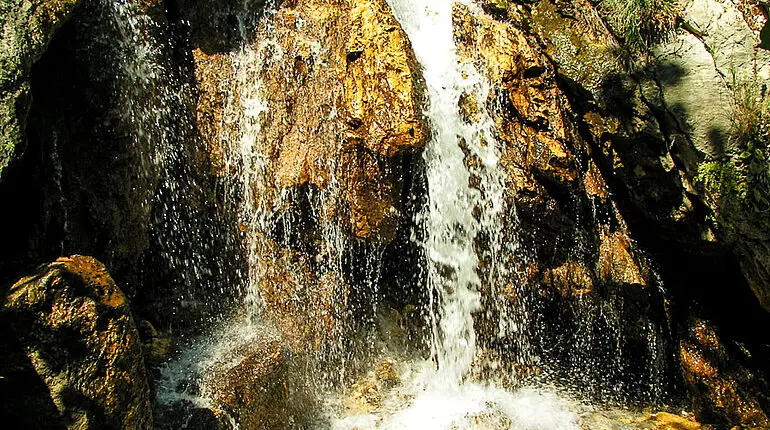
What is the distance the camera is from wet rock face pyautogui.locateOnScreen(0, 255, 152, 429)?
9.70 ft

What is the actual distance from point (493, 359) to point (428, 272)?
3.88ft

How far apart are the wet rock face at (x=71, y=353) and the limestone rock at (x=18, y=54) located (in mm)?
746

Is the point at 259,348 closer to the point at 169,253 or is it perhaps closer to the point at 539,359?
the point at 169,253

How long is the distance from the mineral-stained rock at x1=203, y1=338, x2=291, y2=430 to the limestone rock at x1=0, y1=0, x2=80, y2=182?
6.95 feet

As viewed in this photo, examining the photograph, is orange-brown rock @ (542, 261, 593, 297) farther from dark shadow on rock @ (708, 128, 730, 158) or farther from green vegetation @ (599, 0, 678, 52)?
green vegetation @ (599, 0, 678, 52)

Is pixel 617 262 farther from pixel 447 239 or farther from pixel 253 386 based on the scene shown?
pixel 253 386

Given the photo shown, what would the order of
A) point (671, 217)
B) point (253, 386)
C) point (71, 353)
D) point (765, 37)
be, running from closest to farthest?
point (71, 353), point (253, 386), point (765, 37), point (671, 217)

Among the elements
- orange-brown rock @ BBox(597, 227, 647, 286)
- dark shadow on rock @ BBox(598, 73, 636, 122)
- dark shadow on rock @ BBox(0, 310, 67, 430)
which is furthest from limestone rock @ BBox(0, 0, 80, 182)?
orange-brown rock @ BBox(597, 227, 647, 286)

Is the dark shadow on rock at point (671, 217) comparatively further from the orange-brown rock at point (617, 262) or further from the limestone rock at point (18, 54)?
the limestone rock at point (18, 54)

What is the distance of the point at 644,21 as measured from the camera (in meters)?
5.33

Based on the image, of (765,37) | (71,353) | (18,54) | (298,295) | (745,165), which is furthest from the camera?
(298,295)

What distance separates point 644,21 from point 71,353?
5685 millimetres

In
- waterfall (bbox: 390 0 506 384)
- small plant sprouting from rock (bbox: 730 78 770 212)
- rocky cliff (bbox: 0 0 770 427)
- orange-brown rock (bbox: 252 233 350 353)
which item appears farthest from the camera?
waterfall (bbox: 390 0 506 384)

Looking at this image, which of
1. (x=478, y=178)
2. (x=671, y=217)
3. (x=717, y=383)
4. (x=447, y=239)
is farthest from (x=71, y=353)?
(x=717, y=383)
